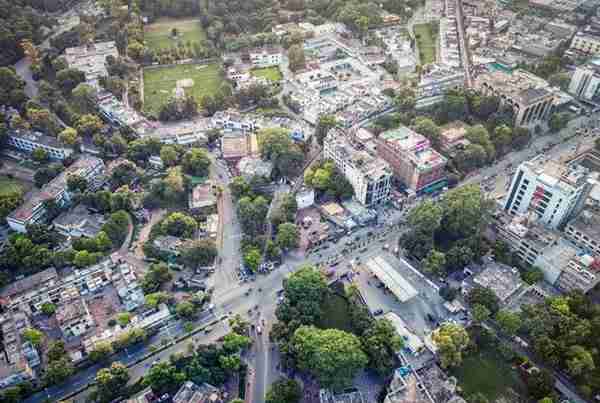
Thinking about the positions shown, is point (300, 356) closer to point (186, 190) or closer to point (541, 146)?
point (186, 190)

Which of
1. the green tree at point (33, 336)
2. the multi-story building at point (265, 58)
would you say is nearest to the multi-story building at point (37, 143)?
the green tree at point (33, 336)

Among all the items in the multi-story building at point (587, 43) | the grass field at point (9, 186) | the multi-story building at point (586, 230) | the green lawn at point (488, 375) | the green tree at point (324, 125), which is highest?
the multi-story building at point (587, 43)

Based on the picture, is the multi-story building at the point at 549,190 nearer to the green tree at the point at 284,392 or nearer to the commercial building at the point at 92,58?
the green tree at the point at 284,392

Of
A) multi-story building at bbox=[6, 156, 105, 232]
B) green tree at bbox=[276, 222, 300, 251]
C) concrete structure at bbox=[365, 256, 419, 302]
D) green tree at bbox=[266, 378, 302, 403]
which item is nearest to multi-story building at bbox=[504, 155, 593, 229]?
concrete structure at bbox=[365, 256, 419, 302]

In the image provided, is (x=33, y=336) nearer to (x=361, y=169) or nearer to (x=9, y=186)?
(x=9, y=186)

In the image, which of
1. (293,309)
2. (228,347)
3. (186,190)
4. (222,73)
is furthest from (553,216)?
(222,73)

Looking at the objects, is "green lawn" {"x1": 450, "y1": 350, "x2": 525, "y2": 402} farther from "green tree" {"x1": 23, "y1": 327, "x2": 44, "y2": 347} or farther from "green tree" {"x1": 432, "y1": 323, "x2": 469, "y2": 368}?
"green tree" {"x1": 23, "y1": 327, "x2": 44, "y2": 347}

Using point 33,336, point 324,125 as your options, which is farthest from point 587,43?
point 33,336
